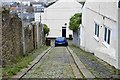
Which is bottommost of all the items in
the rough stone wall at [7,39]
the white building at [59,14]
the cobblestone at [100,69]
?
the cobblestone at [100,69]

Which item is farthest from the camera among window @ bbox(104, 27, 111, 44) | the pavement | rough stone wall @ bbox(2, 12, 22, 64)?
window @ bbox(104, 27, 111, 44)

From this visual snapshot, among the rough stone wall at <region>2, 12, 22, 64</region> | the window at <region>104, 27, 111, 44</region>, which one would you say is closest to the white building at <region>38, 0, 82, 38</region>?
Answer: the window at <region>104, 27, 111, 44</region>

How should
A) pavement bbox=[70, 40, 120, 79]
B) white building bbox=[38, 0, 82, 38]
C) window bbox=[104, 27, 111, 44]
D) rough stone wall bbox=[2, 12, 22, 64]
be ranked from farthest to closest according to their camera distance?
white building bbox=[38, 0, 82, 38], window bbox=[104, 27, 111, 44], rough stone wall bbox=[2, 12, 22, 64], pavement bbox=[70, 40, 120, 79]

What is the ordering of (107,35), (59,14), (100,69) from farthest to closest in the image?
(59,14) < (107,35) < (100,69)

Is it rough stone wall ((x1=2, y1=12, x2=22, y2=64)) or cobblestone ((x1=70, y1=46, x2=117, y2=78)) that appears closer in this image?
cobblestone ((x1=70, y1=46, x2=117, y2=78))

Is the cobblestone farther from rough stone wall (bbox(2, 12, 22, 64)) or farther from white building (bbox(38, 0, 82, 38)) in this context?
white building (bbox(38, 0, 82, 38))

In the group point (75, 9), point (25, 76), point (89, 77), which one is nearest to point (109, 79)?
point (89, 77)

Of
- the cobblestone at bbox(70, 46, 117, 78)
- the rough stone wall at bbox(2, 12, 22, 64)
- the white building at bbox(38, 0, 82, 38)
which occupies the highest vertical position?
the white building at bbox(38, 0, 82, 38)

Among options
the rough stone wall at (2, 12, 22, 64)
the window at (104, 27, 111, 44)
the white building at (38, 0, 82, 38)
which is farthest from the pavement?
the white building at (38, 0, 82, 38)

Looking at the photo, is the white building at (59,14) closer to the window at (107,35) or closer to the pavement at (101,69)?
the window at (107,35)

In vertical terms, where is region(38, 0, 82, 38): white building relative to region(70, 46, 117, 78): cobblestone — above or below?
above

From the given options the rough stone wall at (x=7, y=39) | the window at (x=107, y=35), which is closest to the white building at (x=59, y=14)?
the window at (x=107, y=35)

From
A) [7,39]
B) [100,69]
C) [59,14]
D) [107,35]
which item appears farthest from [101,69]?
[59,14]

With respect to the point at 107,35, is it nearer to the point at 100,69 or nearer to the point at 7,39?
the point at 100,69
